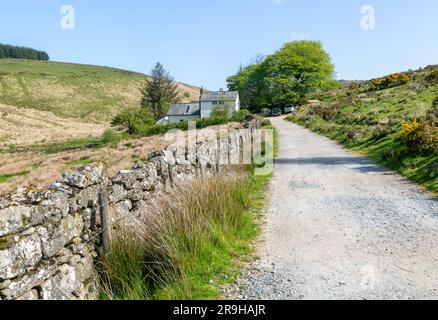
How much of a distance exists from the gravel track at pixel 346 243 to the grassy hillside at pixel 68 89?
87443 mm

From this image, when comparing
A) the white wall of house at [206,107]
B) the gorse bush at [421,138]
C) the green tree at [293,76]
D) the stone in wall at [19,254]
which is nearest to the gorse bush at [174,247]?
the stone in wall at [19,254]

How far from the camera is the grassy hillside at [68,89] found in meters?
92.1

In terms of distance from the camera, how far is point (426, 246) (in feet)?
19.5

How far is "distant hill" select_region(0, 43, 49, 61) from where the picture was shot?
16312cm

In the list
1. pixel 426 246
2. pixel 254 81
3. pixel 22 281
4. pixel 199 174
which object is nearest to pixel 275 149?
pixel 199 174

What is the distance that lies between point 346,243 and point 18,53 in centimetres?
19667

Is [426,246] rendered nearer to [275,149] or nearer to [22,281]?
[22,281]

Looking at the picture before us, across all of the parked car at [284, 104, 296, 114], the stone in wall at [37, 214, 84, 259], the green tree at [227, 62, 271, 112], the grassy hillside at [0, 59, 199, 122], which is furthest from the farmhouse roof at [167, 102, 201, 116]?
the stone in wall at [37, 214, 84, 259]

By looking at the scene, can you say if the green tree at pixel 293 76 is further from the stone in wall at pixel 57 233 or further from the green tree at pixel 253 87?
the stone in wall at pixel 57 233

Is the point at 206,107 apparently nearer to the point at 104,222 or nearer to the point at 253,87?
the point at 253,87

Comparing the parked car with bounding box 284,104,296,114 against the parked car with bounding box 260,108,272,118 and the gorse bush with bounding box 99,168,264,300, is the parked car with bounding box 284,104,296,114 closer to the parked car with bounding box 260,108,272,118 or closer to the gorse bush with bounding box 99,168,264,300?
the parked car with bounding box 260,108,272,118

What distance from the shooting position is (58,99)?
97.5m
